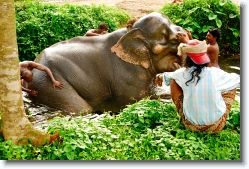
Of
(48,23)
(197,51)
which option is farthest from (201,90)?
(48,23)

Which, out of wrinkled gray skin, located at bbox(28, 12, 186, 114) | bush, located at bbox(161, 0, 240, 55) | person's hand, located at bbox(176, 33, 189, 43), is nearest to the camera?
person's hand, located at bbox(176, 33, 189, 43)

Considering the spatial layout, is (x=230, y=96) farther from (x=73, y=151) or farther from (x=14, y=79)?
(x=14, y=79)

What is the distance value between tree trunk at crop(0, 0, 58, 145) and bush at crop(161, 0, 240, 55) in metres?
6.62

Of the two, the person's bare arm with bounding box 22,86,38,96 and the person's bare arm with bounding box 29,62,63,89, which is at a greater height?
the person's bare arm with bounding box 29,62,63,89

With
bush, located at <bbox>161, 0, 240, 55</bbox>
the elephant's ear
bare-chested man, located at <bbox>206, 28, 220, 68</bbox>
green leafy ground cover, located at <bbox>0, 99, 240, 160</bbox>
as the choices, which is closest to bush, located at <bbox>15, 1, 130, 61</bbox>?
bush, located at <bbox>161, 0, 240, 55</bbox>

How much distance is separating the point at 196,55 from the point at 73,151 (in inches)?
65.6

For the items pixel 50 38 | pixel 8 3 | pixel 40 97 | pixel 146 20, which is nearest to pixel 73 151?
pixel 8 3

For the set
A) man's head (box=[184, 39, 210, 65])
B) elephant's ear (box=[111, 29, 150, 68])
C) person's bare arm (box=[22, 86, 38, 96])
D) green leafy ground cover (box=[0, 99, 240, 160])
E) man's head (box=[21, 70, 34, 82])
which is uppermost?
man's head (box=[184, 39, 210, 65])

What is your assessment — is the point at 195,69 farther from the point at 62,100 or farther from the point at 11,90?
the point at 62,100

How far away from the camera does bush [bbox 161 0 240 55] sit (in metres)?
10.1

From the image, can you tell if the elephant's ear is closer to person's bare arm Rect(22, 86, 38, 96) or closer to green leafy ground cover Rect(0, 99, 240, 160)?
person's bare arm Rect(22, 86, 38, 96)

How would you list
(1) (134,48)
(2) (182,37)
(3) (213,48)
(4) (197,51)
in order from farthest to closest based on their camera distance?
(1) (134,48) → (3) (213,48) → (2) (182,37) → (4) (197,51)

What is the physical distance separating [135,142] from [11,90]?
4.80 feet

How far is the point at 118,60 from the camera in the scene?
7.19m
